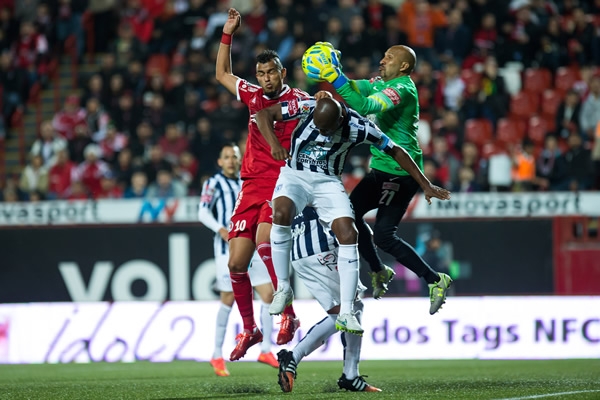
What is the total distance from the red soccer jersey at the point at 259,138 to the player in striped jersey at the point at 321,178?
0.53 meters

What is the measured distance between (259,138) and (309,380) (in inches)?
89.5

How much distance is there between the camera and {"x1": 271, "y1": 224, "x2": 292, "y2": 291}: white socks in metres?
8.38

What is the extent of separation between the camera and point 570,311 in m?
12.5

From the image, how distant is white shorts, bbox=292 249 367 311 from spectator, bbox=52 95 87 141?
10.3 metres

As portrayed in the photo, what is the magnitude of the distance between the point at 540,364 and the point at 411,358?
164 cm

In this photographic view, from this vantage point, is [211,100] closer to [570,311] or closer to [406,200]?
[570,311]

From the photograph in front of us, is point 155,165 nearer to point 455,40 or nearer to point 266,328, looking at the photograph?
point 266,328

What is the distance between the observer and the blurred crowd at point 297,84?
15.8m

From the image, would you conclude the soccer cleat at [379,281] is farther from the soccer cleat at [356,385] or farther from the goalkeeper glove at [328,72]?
the goalkeeper glove at [328,72]

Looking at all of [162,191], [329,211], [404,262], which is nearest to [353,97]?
[329,211]

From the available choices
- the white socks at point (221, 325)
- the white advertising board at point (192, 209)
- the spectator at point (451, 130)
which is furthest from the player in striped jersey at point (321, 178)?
the spectator at point (451, 130)

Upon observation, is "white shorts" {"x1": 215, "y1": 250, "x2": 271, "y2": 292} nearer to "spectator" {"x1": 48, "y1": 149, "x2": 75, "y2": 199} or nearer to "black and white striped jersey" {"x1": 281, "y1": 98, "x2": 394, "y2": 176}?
"black and white striped jersey" {"x1": 281, "y1": 98, "x2": 394, "y2": 176}

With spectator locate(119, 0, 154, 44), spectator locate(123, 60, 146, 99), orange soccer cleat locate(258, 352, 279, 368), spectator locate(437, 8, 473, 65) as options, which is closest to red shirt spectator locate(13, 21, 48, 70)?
spectator locate(119, 0, 154, 44)

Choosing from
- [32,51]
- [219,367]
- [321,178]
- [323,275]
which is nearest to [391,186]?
[321,178]
